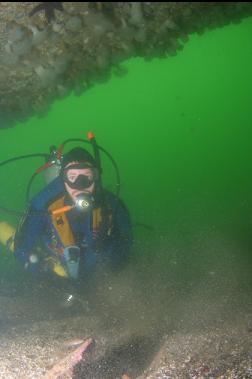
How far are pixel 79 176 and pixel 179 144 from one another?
277 feet

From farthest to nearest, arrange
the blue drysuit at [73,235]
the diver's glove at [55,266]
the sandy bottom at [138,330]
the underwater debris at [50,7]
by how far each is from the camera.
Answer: the blue drysuit at [73,235]
the diver's glove at [55,266]
the underwater debris at [50,7]
the sandy bottom at [138,330]

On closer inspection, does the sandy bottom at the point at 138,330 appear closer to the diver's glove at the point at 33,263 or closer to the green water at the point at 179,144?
the diver's glove at the point at 33,263

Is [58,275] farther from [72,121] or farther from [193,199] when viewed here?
[72,121]

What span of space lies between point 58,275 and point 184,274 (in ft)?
9.97

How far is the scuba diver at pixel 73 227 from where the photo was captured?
6930 millimetres

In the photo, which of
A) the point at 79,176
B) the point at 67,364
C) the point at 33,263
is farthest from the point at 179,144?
the point at 67,364

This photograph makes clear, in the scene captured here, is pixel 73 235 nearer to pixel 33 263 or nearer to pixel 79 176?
pixel 33 263

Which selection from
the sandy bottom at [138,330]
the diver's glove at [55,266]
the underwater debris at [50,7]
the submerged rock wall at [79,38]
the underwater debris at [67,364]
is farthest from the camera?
the diver's glove at [55,266]

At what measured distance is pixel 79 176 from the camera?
693 cm

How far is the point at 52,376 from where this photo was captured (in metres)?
3.56

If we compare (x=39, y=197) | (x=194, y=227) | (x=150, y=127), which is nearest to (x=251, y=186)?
(x=194, y=227)

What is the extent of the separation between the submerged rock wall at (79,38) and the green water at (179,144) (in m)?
1.86

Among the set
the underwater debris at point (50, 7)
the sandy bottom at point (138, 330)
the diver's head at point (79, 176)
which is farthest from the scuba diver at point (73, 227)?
the underwater debris at point (50, 7)

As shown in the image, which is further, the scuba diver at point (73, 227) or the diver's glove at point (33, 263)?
the diver's glove at point (33, 263)
